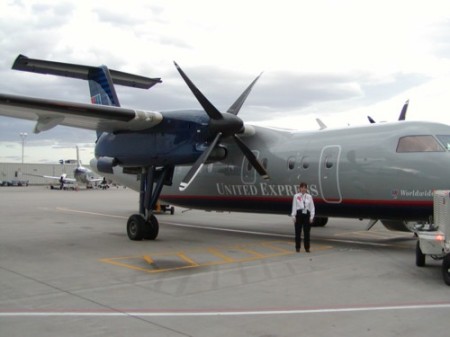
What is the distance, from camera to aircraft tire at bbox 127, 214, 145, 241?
13.7 meters

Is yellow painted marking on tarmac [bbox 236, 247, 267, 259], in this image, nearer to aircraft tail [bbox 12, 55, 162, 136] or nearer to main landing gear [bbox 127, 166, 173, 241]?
main landing gear [bbox 127, 166, 173, 241]

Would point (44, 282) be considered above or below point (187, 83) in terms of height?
below

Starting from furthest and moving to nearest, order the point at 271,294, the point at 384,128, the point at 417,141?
1. the point at 384,128
2. the point at 417,141
3. the point at 271,294

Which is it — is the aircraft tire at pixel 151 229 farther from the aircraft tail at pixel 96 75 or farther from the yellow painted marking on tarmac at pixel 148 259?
the aircraft tail at pixel 96 75

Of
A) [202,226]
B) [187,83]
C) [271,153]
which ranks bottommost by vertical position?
[202,226]

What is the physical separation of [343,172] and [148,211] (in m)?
5.72

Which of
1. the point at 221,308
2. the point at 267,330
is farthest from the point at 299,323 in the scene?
the point at 221,308

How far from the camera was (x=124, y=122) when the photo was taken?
504 inches

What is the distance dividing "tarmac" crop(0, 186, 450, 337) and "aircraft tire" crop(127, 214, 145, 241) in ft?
1.17

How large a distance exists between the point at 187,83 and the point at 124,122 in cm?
212

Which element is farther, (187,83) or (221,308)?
(187,83)

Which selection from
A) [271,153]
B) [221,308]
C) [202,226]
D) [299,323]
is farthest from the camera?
[202,226]

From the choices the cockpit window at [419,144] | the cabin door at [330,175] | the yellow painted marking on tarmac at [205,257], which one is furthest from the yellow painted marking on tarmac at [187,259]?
the cockpit window at [419,144]

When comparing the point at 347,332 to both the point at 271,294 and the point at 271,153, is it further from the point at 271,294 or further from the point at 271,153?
the point at 271,153
